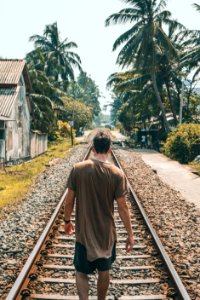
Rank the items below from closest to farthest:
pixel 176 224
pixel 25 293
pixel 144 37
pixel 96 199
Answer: pixel 96 199 → pixel 25 293 → pixel 176 224 → pixel 144 37

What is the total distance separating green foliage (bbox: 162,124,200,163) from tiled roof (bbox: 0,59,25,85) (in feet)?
36.1

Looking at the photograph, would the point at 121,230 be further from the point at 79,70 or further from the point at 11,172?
the point at 79,70

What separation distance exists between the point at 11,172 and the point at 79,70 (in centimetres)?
3745

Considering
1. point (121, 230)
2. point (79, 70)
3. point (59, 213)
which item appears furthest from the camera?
point (79, 70)

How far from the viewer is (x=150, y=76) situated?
37812 mm

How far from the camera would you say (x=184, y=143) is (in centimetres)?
2452

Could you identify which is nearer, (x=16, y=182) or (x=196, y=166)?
(x=16, y=182)

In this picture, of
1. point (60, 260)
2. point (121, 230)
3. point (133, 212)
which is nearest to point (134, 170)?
point (133, 212)

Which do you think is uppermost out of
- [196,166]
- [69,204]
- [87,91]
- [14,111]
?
[87,91]

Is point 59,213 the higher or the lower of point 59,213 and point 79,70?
the lower

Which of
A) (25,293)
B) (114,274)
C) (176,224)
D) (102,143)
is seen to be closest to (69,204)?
(102,143)

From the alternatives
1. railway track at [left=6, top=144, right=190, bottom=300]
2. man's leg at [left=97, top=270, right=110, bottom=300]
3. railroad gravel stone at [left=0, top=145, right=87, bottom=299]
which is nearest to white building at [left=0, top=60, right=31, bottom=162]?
railroad gravel stone at [left=0, top=145, right=87, bottom=299]

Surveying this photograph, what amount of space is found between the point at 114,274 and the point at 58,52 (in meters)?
47.9

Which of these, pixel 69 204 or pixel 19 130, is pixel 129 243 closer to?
pixel 69 204
